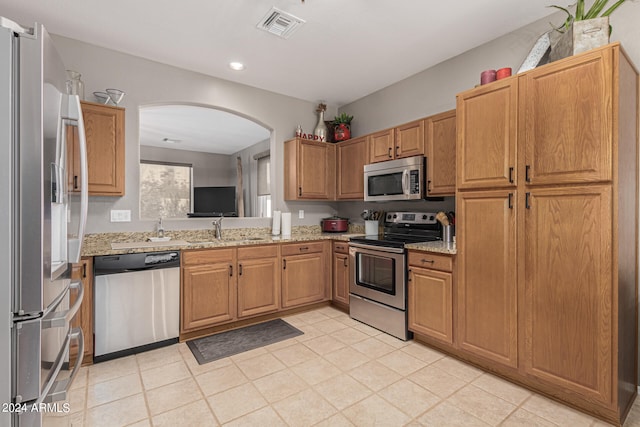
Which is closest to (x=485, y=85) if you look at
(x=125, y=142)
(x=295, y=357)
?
(x=295, y=357)

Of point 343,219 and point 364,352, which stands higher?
point 343,219

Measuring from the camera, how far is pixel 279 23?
99.7 inches

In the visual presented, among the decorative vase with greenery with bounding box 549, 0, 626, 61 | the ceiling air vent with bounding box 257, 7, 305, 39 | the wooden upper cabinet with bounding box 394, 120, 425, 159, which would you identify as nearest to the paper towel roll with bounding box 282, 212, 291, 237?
→ the wooden upper cabinet with bounding box 394, 120, 425, 159

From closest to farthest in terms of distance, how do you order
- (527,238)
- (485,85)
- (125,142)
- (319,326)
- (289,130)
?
(527,238), (485,85), (125,142), (319,326), (289,130)

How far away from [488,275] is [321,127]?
113 inches

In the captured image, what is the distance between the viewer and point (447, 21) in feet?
8.37

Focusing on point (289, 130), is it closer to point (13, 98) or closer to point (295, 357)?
point (295, 357)

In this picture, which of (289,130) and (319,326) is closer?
(319,326)

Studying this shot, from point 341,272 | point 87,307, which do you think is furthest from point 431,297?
point 87,307

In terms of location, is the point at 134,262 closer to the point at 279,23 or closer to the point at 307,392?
the point at 307,392

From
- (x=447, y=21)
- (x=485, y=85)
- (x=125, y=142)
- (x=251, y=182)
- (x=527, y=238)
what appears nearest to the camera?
(x=527, y=238)

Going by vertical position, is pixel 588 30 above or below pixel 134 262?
above

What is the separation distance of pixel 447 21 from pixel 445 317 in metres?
2.44

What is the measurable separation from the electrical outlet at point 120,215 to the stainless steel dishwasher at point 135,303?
0.63 meters
